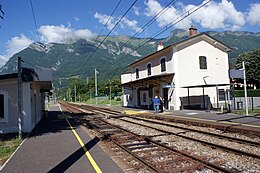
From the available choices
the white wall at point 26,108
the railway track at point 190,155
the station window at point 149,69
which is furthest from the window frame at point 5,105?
the station window at point 149,69

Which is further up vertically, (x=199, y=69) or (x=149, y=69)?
(x=149, y=69)

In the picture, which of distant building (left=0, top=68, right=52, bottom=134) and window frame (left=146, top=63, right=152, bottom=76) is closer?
distant building (left=0, top=68, right=52, bottom=134)

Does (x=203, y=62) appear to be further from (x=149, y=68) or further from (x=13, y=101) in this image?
(x=13, y=101)

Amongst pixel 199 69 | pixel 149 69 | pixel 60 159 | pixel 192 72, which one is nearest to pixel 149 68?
pixel 149 69

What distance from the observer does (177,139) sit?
11773mm

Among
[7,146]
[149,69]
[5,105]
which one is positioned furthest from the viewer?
[149,69]

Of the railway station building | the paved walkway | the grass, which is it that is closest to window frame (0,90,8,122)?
the grass

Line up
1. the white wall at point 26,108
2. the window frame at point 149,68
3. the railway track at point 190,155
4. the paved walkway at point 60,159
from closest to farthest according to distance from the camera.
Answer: the railway track at point 190,155 < the paved walkway at point 60,159 < the white wall at point 26,108 < the window frame at point 149,68

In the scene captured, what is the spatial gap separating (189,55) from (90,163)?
24705mm

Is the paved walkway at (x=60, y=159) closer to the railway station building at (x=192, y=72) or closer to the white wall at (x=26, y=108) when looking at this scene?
the white wall at (x=26, y=108)

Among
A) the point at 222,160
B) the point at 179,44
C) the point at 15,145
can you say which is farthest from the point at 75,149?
the point at 179,44

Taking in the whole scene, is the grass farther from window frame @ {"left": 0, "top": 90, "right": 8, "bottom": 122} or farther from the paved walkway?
window frame @ {"left": 0, "top": 90, "right": 8, "bottom": 122}

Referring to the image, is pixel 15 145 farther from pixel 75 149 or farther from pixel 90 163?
pixel 90 163

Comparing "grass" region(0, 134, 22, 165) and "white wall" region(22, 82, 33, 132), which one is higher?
"white wall" region(22, 82, 33, 132)
